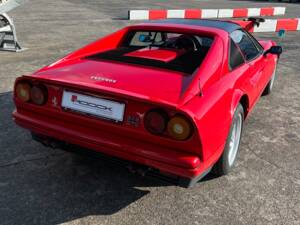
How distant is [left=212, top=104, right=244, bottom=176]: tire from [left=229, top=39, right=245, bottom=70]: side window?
0.40 m

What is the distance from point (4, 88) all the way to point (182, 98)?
150 inches

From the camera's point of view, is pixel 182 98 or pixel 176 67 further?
pixel 176 67

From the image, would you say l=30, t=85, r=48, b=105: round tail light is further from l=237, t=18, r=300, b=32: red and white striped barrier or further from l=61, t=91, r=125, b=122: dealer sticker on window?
l=237, t=18, r=300, b=32: red and white striped barrier

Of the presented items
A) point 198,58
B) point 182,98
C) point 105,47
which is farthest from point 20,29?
point 182,98

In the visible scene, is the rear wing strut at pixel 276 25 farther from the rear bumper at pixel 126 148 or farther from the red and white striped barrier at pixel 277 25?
the rear bumper at pixel 126 148

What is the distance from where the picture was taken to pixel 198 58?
3.28 metres

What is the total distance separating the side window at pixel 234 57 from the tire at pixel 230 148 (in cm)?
40

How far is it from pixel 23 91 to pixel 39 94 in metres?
0.20

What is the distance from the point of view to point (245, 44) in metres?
3.87

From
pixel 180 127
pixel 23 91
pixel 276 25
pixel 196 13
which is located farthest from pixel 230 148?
pixel 196 13

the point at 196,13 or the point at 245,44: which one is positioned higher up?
the point at 245,44

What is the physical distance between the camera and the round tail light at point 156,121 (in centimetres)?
238

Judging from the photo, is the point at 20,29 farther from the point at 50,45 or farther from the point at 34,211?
the point at 34,211

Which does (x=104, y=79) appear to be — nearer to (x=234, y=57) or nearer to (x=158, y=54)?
(x=158, y=54)
